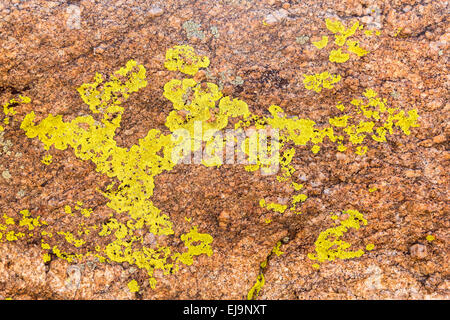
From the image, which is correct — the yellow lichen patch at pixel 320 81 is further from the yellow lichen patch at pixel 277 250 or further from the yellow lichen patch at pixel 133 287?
the yellow lichen patch at pixel 133 287

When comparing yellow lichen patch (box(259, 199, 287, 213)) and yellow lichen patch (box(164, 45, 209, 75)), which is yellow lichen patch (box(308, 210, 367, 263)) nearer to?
yellow lichen patch (box(259, 199, 287, 213))

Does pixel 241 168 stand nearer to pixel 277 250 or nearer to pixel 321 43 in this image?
pixel 277 250

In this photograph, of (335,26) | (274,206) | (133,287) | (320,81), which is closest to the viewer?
(133,287)

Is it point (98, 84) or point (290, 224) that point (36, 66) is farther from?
point (290, 224)

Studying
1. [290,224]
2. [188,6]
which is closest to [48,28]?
[188,6]

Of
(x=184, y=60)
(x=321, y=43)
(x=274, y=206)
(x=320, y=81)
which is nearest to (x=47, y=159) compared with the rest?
(x=184, y=60)
